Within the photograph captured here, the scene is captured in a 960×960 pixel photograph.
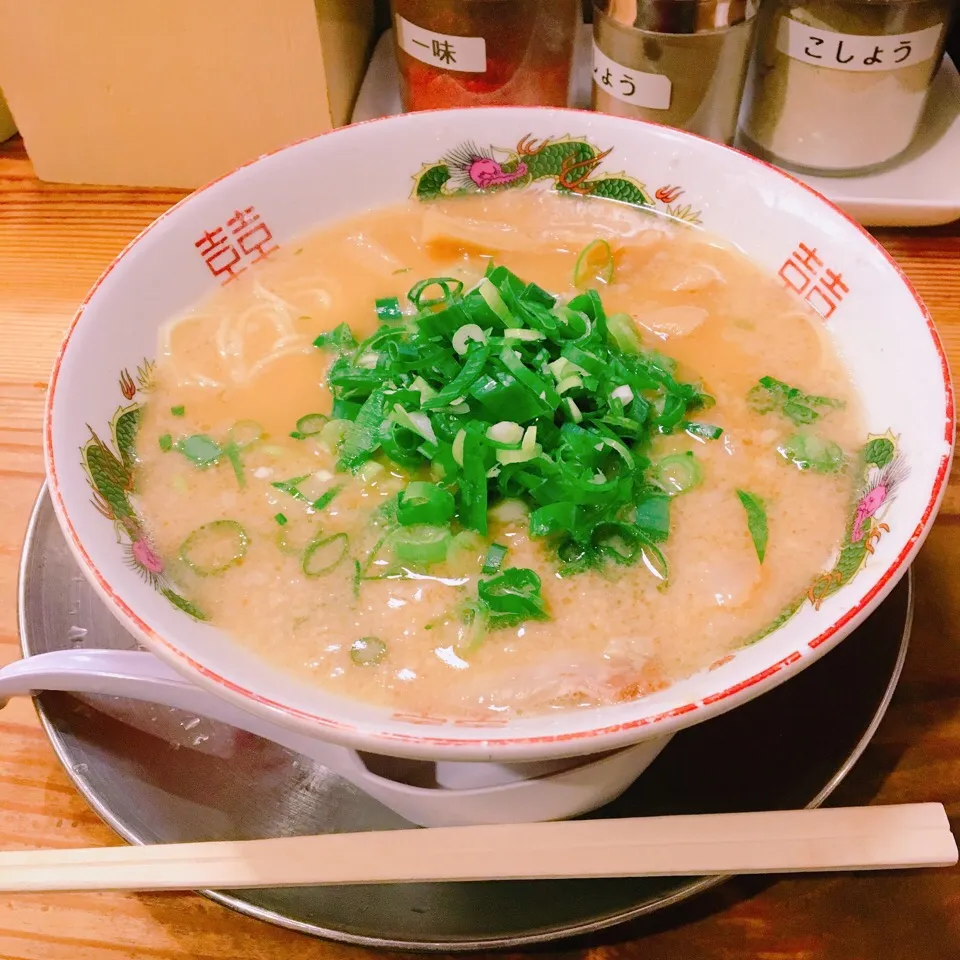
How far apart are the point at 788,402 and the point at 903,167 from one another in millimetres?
993

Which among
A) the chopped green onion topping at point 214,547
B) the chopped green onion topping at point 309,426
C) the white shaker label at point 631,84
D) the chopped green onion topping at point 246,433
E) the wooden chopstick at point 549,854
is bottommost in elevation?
the wooden chopstick at point 549,854

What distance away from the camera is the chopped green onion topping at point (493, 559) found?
1089 millimetres

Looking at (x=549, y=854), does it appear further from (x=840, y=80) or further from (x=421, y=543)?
(x=840, y=80)

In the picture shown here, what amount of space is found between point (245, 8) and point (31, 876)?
160 centimetres

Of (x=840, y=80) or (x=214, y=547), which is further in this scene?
(x=840, y=80)

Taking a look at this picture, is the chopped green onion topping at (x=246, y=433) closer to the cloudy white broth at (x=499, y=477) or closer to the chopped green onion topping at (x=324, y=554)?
the cloudy white broth at (x=499, y=477)

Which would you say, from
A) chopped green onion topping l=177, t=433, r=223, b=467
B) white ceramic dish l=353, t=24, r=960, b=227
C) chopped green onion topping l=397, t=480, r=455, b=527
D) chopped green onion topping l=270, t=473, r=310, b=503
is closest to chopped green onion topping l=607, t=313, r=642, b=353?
chopped green onion topping l=397, t=480, r=455, b=527

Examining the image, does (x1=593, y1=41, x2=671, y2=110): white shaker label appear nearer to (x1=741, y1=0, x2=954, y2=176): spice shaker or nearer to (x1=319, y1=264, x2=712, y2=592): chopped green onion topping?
(x1=741, y1=0, x2=954, y2=176): spice shaker

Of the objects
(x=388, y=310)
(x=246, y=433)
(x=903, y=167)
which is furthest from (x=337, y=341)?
(x=903, y=167)

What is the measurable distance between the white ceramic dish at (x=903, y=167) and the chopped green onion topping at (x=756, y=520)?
3.10ft

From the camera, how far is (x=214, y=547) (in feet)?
3.68

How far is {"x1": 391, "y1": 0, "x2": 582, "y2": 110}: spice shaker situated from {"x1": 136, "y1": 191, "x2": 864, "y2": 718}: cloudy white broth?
23.2 inches

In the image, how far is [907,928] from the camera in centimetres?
99

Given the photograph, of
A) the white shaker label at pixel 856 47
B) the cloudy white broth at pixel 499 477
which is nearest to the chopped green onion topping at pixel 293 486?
the cloudy white broth at pixel 499 477
